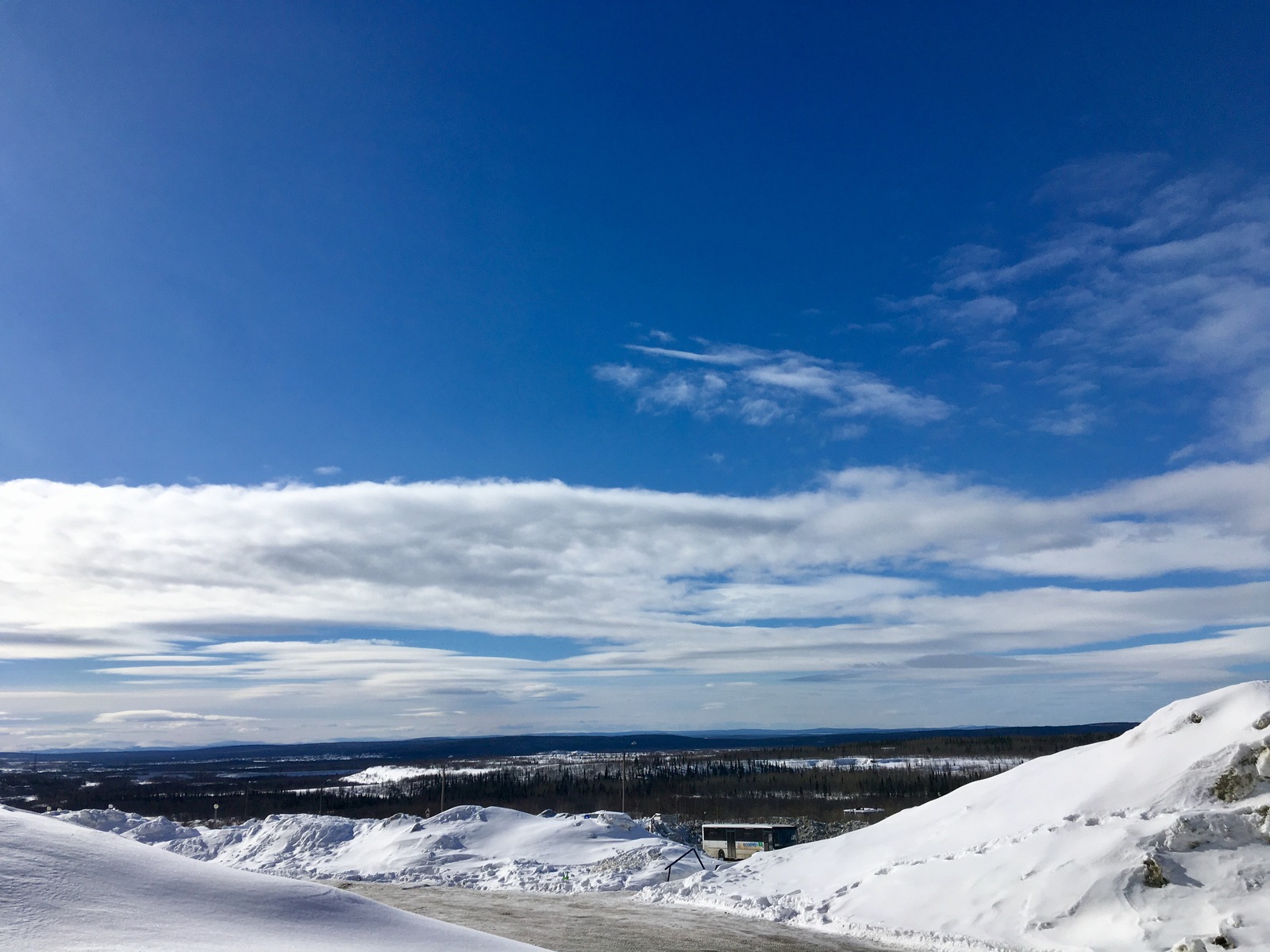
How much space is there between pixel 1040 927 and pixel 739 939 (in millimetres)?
5697

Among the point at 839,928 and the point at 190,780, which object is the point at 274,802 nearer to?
the point at 190,780

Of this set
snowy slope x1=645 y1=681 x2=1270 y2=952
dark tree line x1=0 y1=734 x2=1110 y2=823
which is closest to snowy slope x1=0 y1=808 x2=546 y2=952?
snowy slope x1=645 y1=681 x2=1270 y2=952

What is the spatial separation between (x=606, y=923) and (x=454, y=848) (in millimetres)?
19720

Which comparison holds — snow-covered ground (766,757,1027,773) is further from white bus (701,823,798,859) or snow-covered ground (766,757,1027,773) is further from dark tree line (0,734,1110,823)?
white bus (701,823,798,859)

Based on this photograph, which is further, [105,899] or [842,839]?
[842,839]

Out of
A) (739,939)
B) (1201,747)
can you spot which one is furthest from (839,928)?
(1201,747)

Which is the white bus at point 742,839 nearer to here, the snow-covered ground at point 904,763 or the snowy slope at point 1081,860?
the snowy slope at point 1081,860

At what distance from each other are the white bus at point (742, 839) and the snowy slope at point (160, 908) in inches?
1128

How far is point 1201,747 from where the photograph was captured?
65.5ft

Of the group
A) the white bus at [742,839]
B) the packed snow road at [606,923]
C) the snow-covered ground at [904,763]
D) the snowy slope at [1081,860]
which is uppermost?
the snowy slope at [1081,860]

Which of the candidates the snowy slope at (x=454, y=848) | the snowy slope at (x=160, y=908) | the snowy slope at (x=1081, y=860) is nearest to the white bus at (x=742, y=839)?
the snowy slope at (x=454, y=848)

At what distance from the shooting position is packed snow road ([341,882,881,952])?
1734 cm

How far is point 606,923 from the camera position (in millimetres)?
20188

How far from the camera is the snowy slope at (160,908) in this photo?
8.40 meters
